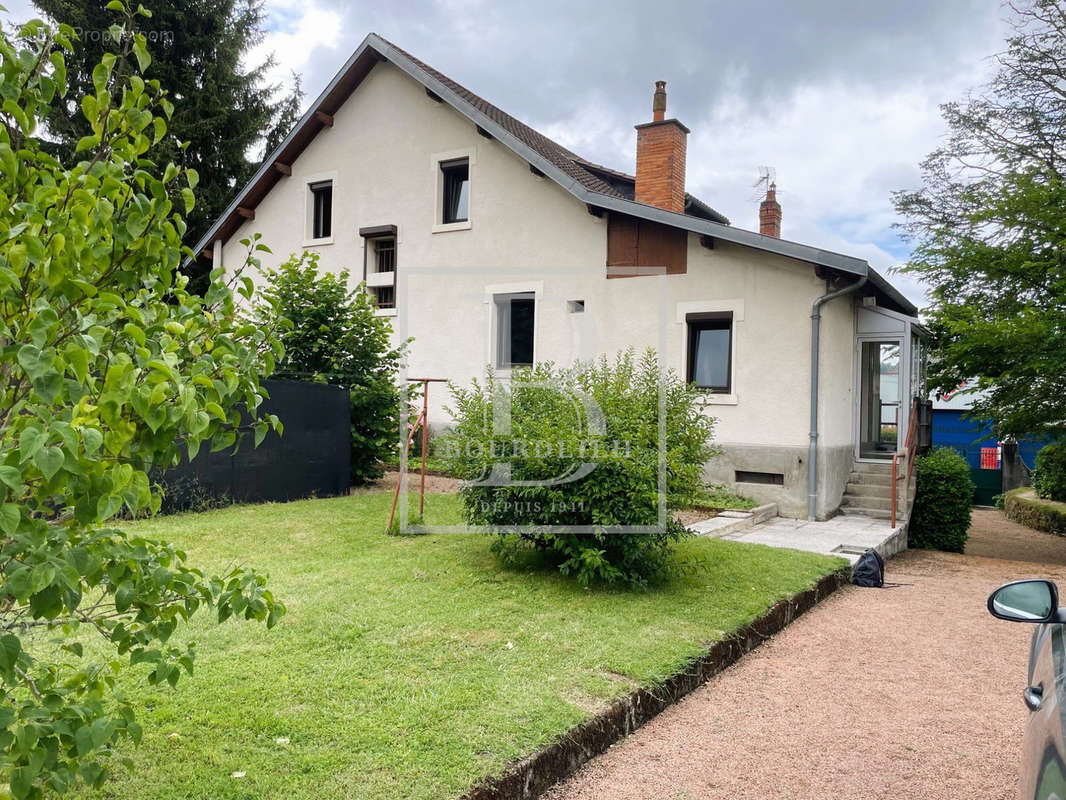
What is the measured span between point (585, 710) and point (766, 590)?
3.27 metres

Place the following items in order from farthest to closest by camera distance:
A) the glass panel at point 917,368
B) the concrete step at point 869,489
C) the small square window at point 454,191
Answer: the small square window at point 454,191 < the glass panel at point 917,368 < the concrete step at point 869,489

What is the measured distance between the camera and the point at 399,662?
4352 millimetres

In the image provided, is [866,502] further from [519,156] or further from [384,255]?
[384,255]

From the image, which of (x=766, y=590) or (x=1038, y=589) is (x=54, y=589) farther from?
(x=766, y=590)

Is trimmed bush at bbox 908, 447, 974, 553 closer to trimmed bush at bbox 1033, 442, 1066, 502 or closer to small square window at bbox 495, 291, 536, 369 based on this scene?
trimmed bush at bbox 1033, 442, 1066, 502

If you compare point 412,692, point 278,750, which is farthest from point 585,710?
point 278,750

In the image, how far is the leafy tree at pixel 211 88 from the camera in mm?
21953

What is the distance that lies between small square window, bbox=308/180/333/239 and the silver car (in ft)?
53.0

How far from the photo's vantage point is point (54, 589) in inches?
70.7

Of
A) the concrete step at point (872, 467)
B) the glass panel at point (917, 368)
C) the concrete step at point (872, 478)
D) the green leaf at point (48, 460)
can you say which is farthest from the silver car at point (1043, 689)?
the glass panel at point (917, 368)

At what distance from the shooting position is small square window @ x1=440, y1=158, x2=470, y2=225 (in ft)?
49.6

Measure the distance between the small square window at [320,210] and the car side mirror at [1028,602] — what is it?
16110 mm

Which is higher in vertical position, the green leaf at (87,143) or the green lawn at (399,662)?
the green leaf at (87,143)

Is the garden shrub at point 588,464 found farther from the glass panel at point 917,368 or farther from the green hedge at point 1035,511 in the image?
the green hedge at point 1035,511
